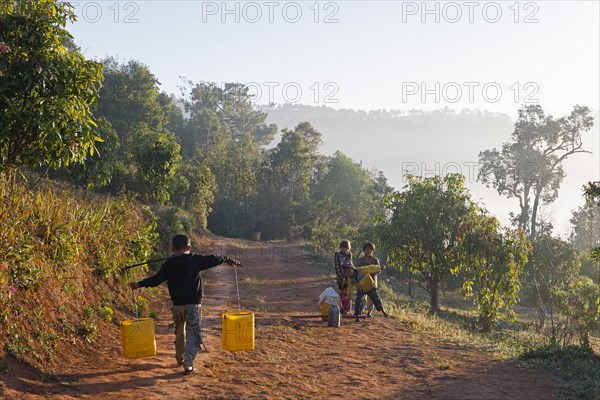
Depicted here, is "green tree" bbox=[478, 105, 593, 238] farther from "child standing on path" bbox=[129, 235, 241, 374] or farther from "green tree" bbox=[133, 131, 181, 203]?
"child standing on path" bbox=[129, 235, 241, 374]

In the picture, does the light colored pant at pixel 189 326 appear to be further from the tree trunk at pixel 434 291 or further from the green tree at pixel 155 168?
the green tree at pixel 155 168

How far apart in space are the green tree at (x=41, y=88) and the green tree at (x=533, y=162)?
5405 cm

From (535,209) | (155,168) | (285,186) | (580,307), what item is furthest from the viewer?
(285,186)

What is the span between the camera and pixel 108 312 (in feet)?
32.7

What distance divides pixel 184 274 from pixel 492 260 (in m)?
12.8

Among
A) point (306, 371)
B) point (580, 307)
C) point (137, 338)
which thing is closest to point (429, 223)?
point (580, 307)

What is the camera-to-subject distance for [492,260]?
57.9 feet

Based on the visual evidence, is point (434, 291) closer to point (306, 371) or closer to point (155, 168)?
point (306, 371)

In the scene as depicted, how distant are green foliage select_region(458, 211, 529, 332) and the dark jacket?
1185cm

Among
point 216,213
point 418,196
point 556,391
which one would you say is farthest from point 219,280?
point 216,213

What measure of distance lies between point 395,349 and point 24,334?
6133 mm

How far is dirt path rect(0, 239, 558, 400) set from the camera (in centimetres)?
699

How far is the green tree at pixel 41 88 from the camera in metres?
8.68

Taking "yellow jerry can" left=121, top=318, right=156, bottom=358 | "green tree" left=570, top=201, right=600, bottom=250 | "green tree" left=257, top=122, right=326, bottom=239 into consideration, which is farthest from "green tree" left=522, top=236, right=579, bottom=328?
"yellow jerry can" left=121, top=318, right=156, bottom=358
